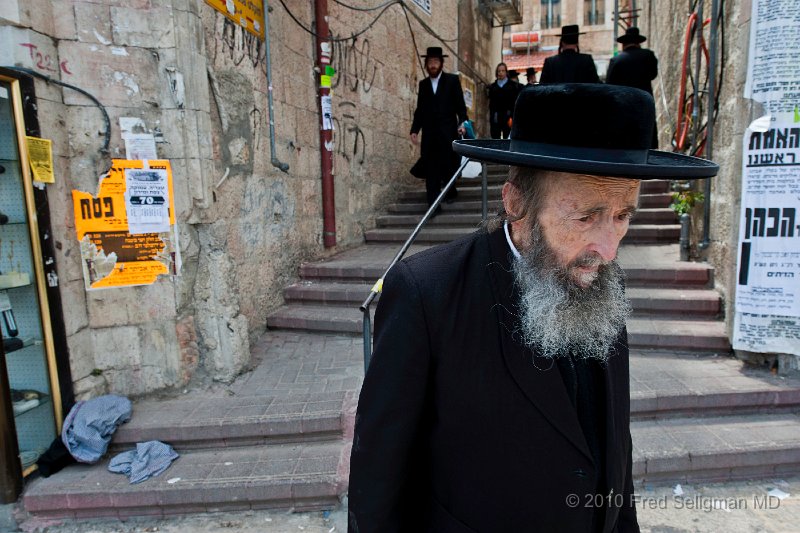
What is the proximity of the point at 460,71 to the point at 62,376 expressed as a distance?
31.1 ft

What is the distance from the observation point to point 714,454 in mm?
3123

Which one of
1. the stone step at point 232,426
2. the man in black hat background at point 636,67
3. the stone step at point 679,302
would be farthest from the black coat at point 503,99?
the stone step at point 232,426

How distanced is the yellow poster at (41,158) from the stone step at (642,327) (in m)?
2.30

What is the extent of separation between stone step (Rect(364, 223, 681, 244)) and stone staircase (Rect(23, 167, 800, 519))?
990mm

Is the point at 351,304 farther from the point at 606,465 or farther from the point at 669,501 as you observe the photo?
the point at 606,465

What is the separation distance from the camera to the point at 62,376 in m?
3.29

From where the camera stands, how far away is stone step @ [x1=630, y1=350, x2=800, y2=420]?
137 inches

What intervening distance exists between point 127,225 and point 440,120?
4.28 metres

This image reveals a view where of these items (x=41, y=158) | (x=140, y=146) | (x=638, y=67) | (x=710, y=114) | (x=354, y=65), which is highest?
(x=354, y=65)

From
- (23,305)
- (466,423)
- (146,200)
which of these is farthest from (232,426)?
(466,423)

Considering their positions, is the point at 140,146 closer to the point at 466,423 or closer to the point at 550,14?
the point at 466,423

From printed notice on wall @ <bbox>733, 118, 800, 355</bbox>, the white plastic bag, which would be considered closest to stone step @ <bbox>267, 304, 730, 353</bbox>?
printed notice on wall @ <bbox>733, 118, 800, 355</bbox>

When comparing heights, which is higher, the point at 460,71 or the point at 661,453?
the point at 460,71

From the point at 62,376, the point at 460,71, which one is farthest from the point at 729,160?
the point at 460,71
